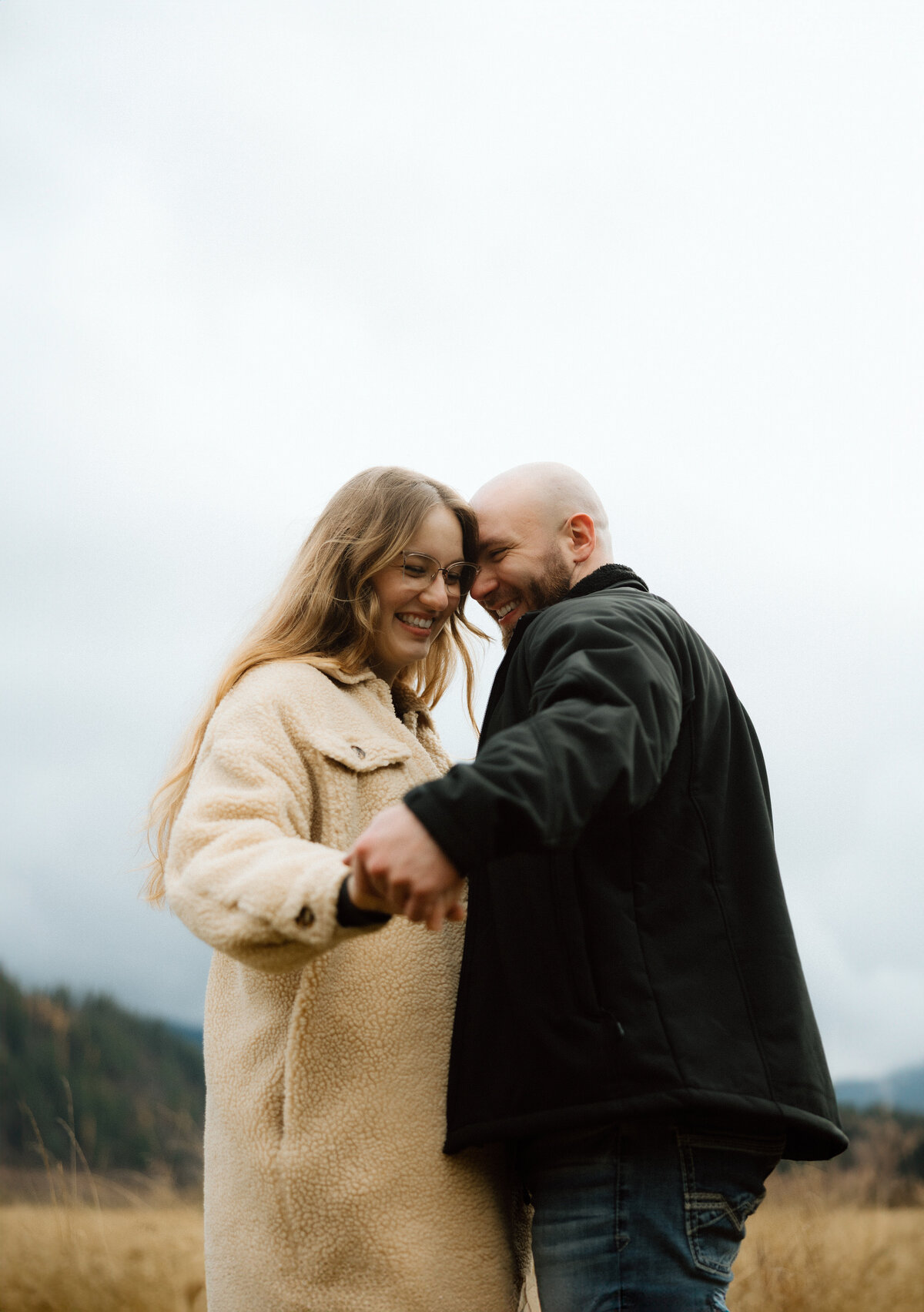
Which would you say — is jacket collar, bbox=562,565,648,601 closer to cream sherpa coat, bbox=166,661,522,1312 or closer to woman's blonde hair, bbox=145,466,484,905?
woman's blonde hair, bbox=145,466,484,905

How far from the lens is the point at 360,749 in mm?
1926

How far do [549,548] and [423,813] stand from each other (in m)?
1.46

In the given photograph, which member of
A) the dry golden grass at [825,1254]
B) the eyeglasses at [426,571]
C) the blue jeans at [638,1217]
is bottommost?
the dry golden grass at [825,1254]

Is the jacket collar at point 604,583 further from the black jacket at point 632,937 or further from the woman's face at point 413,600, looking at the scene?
the woman's face at point 413,600

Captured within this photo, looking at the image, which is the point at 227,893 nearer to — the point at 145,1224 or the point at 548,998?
the point at 548,998

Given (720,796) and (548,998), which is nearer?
(548,998)

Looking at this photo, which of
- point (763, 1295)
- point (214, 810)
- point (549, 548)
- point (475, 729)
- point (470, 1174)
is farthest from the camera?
point (763, 1295)

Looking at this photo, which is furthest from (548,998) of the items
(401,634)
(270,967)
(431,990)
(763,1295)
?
(763,1295)

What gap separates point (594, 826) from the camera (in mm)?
1704

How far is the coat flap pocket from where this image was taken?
73.0 inches

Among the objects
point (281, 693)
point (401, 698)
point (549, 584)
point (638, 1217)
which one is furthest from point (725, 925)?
point (549, 584)

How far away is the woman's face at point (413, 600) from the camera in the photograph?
2.33m

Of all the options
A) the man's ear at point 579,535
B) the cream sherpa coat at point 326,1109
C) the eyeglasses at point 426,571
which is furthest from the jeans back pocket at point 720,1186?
the man's ear at point 579,535

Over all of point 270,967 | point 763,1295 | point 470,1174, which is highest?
point 270,967
